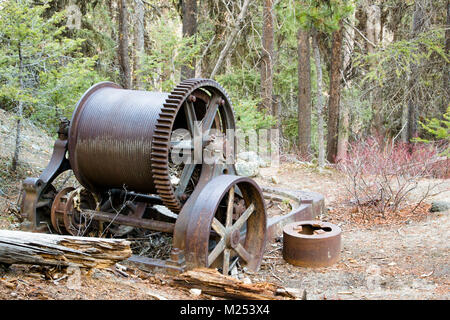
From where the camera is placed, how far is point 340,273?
575 cm

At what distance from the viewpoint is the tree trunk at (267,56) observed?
14.7 meters

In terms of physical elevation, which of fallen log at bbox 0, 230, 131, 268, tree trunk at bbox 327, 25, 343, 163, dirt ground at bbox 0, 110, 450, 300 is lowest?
dirt ground at bbox 0, 110, 450, 300

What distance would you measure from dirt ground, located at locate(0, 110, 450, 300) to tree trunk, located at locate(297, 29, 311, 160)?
22.2ft

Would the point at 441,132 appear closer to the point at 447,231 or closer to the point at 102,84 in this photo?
the point at 447,231

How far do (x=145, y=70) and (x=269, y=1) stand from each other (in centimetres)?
515

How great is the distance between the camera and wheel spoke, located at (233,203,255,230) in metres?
5.37

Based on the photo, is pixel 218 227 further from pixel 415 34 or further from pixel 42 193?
pixel 415 34

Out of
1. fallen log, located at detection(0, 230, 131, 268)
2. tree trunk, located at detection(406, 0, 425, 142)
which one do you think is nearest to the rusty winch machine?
fallen log, located at detection(0, 230, 131, 268)

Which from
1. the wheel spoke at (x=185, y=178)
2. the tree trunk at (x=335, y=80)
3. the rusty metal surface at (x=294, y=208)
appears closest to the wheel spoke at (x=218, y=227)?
the wheel spoke at (x=185, y=178)

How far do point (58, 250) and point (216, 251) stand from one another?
6.00 feet

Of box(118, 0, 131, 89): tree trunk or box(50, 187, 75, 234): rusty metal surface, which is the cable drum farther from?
box(118, 0, 131, 89): tree trunk

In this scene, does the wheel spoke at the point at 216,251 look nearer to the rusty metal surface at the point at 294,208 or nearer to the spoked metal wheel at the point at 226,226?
the spoked metal wheel at the point at 226,226

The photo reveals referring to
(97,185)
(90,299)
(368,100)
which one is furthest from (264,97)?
(90,299)

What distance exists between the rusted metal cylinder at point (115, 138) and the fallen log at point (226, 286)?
142cm
